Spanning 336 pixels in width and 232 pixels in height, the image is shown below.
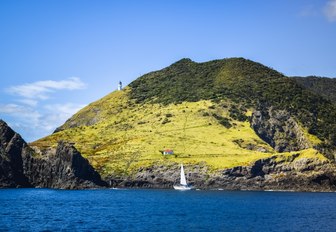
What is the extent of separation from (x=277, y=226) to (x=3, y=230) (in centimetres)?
4425

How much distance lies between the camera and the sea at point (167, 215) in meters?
79.1

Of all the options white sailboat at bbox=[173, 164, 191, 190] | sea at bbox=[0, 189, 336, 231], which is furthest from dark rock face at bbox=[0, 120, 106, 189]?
sea at bbox=[0, 189, 336, 231]

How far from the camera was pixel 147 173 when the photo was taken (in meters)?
181

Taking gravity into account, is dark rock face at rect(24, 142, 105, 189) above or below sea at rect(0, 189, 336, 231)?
above

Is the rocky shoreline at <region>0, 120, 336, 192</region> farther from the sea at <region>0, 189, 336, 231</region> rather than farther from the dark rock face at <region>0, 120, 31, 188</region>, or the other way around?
the sea at <region>0, 189, 336, 231</region>

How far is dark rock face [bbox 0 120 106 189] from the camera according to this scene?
583 feet

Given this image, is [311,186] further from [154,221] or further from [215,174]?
[154,221]

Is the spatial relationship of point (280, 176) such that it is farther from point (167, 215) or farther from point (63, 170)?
point (167, 215)

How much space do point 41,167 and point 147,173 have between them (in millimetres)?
42492

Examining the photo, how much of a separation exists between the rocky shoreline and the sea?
1452 inches

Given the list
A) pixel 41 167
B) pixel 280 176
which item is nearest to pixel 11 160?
pixel 41 167

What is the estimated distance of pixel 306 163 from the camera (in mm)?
167375

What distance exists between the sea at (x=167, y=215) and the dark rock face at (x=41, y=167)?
48928 millimetres

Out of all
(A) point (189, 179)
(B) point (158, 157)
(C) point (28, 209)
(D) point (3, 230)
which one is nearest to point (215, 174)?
(A) point (189, 179)
